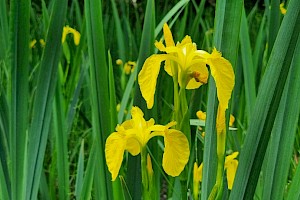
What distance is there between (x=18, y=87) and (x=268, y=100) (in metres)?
0.40

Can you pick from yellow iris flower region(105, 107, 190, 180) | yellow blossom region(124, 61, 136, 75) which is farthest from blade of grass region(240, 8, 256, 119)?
yellow blossom region(124, 61, 136, 75)

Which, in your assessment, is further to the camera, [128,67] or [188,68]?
[128,67]

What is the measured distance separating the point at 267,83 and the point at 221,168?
0.33 feet

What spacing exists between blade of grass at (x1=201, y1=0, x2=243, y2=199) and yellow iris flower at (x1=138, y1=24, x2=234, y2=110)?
5 cm

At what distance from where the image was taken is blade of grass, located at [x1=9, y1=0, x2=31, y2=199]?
0.90 metres

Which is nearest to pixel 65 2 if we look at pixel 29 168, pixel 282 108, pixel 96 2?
pixel 96 2

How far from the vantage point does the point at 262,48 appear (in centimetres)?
176

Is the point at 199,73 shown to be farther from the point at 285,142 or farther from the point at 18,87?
the point at 18,87

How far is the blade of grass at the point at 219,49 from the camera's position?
0.73 m

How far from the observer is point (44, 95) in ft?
3.10

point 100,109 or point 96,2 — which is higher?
point 96,2

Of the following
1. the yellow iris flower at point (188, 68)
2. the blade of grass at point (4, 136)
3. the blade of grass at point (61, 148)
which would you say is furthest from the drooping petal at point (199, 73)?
the blade of grass at point (61, 148)

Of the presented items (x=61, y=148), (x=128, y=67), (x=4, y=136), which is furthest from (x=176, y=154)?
(x=128, y=67)

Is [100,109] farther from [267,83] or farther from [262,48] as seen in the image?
[262,48]
